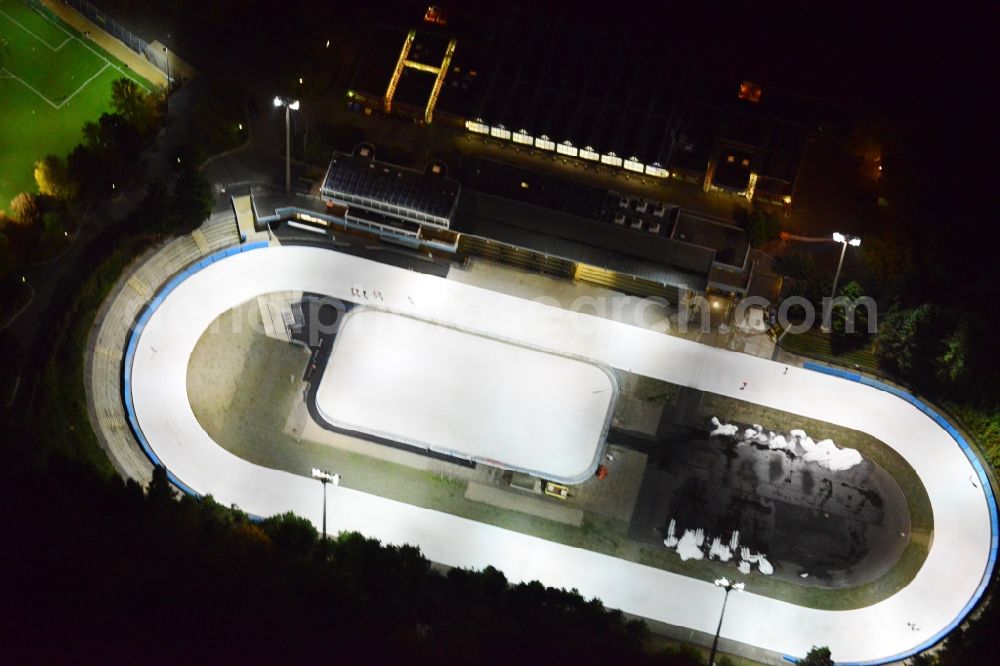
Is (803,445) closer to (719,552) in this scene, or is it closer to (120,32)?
(719,552)

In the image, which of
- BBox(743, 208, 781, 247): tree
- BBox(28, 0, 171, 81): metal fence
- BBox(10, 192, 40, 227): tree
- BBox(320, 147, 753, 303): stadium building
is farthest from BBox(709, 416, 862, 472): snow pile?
BBox(10, 192, 40, 227): tree

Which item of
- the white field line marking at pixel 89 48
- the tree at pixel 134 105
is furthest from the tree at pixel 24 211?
the white field line marking at pixel 89 48

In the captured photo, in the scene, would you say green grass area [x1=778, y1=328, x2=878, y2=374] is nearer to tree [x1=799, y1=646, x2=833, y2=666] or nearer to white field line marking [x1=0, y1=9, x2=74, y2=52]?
tree [x1=799, y1=646, x2=833, y2=666]

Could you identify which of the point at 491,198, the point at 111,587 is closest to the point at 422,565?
the point at 111,587

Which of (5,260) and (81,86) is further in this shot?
(81,86)

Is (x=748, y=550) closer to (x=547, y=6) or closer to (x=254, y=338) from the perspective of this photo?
(x=254, y=338)

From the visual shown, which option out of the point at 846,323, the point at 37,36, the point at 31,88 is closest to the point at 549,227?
the point at 846,323
